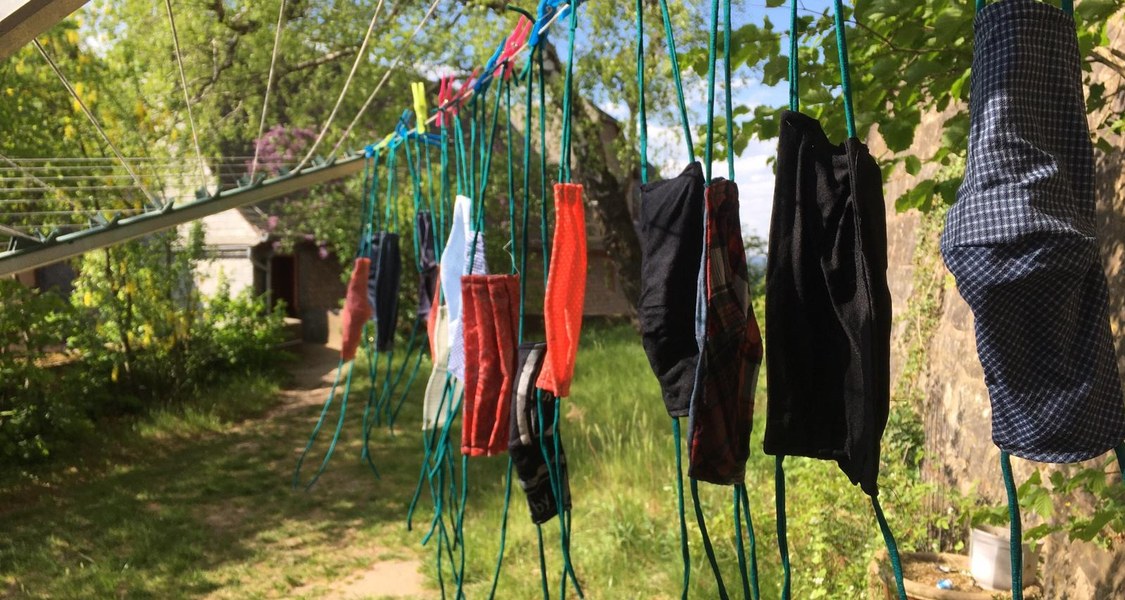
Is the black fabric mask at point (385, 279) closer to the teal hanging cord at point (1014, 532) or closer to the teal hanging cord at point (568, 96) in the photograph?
the teal hanging cord at point (568, 96)

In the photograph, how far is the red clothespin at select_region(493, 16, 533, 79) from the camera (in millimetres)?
1998

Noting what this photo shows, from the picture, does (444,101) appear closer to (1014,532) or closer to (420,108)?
(420,108)

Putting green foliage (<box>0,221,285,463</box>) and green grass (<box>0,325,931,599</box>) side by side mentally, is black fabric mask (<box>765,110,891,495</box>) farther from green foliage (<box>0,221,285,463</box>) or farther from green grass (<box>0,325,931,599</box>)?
green foliage (<box>0,221,285,463</box>)

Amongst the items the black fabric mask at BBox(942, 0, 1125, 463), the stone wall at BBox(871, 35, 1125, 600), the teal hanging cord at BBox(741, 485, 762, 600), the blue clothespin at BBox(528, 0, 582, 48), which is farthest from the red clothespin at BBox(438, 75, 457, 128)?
the black fabric mask at BBox(942, 0, 1125, 463)

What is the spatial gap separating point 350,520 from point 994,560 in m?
3.04

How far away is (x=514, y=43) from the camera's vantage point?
207cm

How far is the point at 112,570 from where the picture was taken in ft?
11.8

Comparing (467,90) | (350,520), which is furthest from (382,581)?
(467,90)

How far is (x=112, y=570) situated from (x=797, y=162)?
3642 mm

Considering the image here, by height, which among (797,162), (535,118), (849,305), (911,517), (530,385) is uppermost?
(535,118)

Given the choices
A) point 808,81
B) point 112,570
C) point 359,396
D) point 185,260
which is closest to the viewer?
point 808,81

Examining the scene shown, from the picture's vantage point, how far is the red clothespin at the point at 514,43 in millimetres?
1998

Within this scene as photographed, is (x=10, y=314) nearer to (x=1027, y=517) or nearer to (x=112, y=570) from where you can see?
(x=112, y=570)

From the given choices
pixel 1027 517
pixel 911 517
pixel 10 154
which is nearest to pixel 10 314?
pixel 10 154
